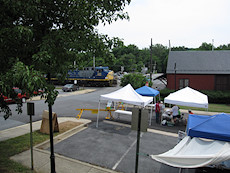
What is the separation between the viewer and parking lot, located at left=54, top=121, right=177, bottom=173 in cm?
648

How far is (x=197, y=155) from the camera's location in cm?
399

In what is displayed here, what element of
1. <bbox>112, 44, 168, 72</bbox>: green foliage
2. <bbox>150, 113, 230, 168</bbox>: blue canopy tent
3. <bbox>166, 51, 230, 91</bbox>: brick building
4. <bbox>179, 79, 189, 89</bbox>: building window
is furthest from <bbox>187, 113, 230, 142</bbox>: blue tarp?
<bbox>112, 44, 168, 72</bbox>: green foliage

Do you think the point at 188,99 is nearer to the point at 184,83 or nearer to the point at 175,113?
the point at 175,113

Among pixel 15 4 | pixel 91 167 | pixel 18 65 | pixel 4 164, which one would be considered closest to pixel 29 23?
pixel 15 4

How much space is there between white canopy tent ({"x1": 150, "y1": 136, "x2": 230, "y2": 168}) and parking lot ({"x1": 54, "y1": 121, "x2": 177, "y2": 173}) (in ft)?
7.11

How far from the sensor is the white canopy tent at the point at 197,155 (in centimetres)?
378

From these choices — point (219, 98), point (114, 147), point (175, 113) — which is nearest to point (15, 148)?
point (114, 147)

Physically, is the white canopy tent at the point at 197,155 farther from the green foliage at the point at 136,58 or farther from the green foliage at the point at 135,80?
the green foliage at the point at 136,58

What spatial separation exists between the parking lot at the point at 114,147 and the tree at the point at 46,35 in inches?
136

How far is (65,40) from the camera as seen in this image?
16.3 ft

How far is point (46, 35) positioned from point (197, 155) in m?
5.24

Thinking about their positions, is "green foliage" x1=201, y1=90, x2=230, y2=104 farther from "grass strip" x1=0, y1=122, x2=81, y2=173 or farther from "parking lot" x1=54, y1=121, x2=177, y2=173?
"grass strip" x1=0, y1=122, x2=81, y2=173

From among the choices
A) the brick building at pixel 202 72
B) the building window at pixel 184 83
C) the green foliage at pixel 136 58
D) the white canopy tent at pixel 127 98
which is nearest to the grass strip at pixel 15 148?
the white canopy tent at pixel 127 98

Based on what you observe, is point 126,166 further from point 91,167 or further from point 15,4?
point 15,4
